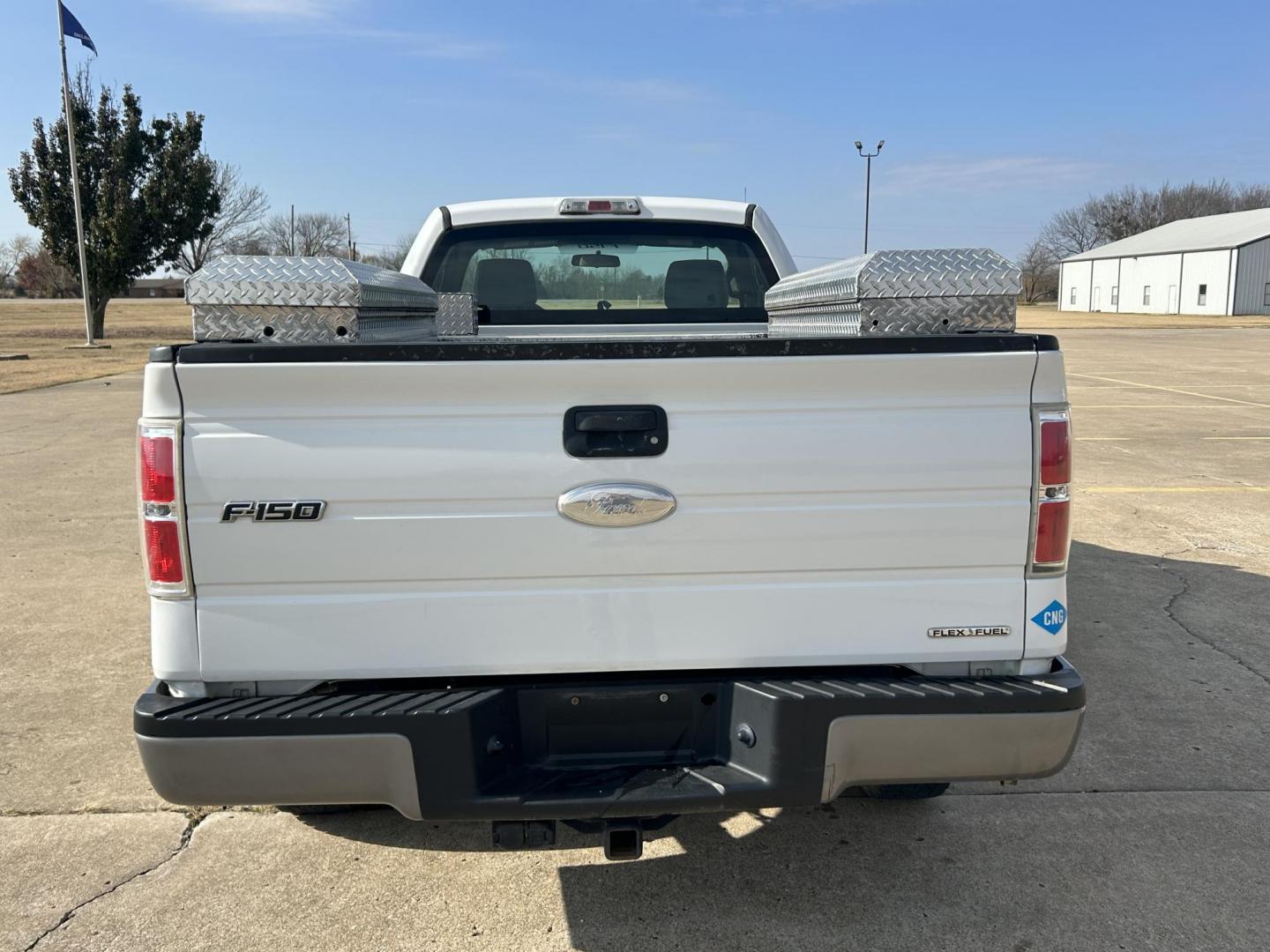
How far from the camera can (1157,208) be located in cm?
9275

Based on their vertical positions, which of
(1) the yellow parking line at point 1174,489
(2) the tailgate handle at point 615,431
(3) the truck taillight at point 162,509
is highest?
(2) the tailgate handle at point 615,431

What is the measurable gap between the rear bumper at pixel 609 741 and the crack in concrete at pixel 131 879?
2.82 feet

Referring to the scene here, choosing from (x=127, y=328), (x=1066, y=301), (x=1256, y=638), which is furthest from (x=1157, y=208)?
(x=1256, y=638)

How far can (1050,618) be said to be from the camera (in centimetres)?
243

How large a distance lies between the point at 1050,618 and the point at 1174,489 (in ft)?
24.4

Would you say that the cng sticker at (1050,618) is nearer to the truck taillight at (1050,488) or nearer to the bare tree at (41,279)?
the truck taillight at (1050,488)

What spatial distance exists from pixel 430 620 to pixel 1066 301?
85227 millimetres

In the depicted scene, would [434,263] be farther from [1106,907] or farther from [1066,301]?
[1066,301]

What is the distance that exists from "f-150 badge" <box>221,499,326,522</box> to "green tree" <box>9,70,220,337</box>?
34.0 metres

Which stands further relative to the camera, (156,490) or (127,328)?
(127,328)

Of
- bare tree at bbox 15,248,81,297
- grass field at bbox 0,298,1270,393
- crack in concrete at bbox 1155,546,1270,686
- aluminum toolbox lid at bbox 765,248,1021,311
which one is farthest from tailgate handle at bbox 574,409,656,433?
bare tree at bbox 15,248,81,297

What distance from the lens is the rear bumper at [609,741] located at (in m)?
2.29

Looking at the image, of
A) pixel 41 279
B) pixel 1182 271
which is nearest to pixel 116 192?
pixel 1182 271

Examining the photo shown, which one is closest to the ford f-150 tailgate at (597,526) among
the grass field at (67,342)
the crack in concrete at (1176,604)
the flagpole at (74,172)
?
the crack in concrete at (1176,604)
